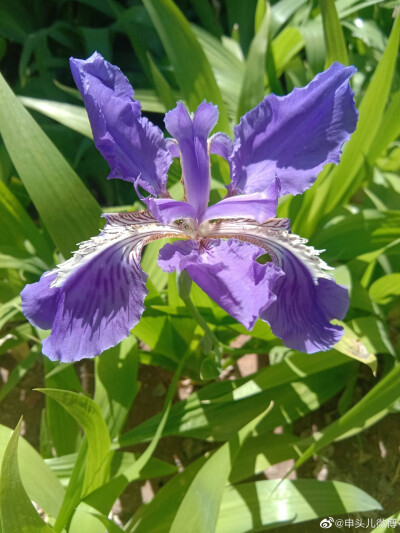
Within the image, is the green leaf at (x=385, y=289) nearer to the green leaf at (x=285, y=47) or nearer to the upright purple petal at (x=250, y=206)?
the upright purple petal at (x=250, y=206)

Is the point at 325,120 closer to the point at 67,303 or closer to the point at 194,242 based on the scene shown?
the point at 194,242

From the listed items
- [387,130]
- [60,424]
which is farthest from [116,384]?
[387,130]

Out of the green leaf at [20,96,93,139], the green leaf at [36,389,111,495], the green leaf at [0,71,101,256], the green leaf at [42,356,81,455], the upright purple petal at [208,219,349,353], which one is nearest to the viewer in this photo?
the upright purple petal at [208,219,349,353]

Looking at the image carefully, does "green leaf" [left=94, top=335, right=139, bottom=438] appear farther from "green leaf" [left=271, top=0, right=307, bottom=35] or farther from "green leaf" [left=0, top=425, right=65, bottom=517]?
"green leaf" [left=271, top=0, right=307, bottom=35]

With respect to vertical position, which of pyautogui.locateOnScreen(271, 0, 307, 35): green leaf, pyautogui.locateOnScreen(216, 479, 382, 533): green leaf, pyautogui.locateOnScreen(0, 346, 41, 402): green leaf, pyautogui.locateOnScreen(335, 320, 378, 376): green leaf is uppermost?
pyautogui.locateOnScreen(271, 0, 307, 35): green leaf

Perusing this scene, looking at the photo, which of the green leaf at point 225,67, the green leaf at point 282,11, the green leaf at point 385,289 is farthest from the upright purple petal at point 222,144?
the green leaf at point 282,11

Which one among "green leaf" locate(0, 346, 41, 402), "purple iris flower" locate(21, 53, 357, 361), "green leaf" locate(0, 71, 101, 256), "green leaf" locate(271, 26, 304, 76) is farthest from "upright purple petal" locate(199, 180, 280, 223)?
"green leaf" locate(271, 26, 304, 76)
